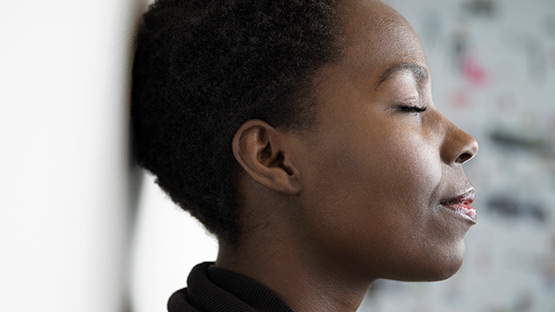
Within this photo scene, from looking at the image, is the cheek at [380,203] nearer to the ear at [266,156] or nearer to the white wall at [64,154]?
the ear at [266,156]

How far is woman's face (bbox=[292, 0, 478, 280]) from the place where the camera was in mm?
732

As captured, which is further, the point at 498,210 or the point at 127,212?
the point at 498,210

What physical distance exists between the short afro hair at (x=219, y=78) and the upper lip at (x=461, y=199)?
0.64 ft

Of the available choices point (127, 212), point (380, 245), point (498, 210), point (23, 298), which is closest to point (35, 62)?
point (23, 298)

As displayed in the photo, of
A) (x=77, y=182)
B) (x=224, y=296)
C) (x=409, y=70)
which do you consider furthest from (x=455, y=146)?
(x=77, y=182)

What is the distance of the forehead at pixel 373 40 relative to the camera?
0.76 metres

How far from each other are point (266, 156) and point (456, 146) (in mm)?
233

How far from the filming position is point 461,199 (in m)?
0.79

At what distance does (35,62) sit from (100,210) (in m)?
0.21

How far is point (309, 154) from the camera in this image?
75 centimetres

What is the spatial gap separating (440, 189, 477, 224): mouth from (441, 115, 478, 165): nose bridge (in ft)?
0.14

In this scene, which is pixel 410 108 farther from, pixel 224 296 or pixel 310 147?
pixel 224 296

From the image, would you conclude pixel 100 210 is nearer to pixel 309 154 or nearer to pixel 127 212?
pixel 127 212

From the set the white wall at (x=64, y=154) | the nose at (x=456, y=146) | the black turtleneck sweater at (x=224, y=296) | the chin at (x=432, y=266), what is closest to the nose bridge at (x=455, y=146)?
the nose at (x=456, y=146)
